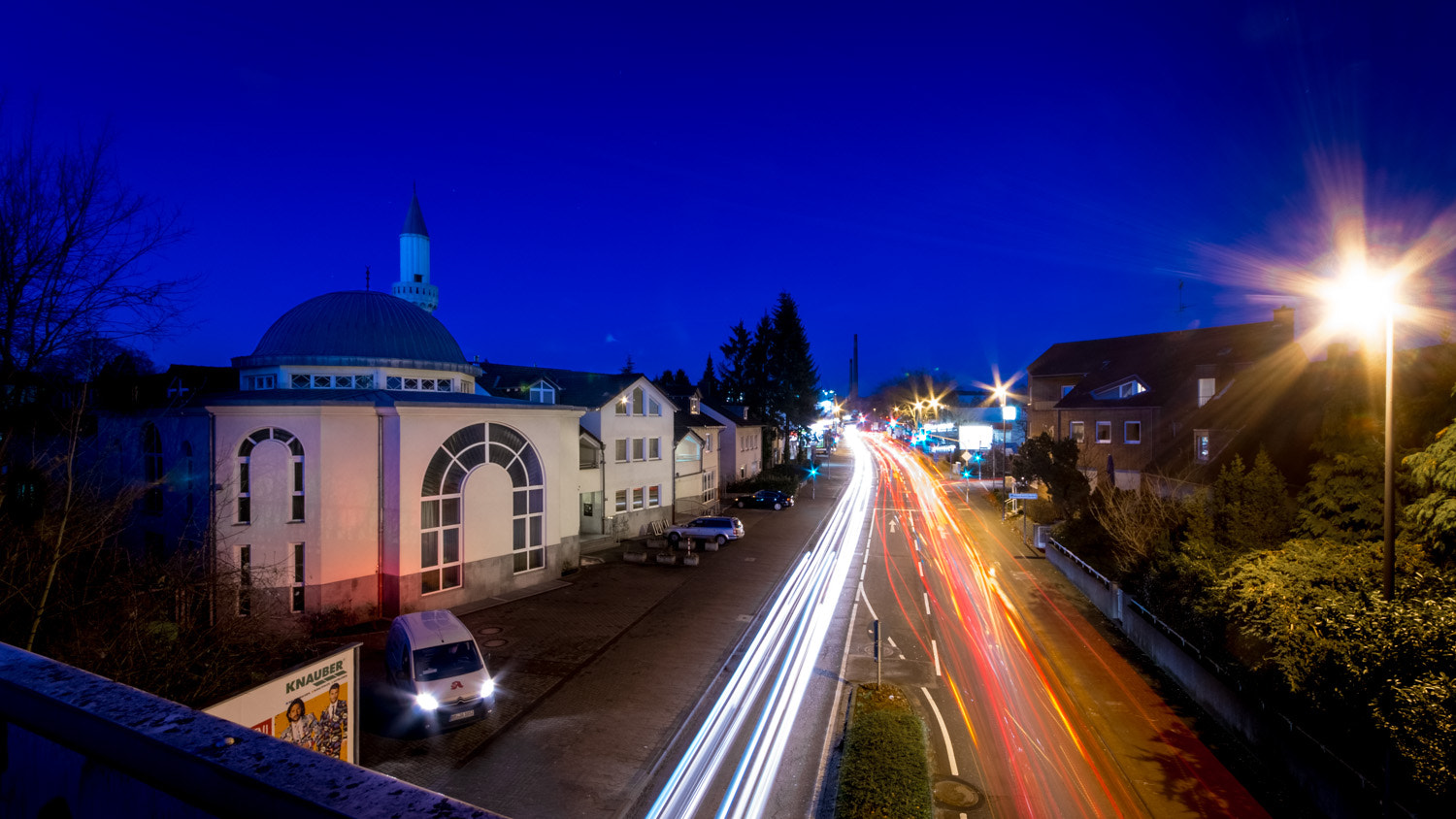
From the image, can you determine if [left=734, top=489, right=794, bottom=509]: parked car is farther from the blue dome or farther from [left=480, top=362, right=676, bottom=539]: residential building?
the blue dome

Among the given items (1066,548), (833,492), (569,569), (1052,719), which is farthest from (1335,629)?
(833,492)

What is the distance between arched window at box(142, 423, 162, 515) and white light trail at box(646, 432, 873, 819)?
19804 mm

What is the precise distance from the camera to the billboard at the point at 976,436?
72562 mm

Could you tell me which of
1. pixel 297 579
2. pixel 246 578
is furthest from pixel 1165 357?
pixel 246 578

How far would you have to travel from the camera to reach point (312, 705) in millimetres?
10336

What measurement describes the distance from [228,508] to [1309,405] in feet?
122

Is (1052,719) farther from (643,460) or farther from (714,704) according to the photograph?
(643,460)

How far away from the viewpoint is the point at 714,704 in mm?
15930

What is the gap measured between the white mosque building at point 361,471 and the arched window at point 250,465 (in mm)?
38

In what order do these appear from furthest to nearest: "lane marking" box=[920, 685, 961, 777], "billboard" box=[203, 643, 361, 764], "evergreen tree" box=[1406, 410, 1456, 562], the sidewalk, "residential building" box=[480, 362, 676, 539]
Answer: "residential building" box=[480, 362, 676, 539], "lane marking" box=[920, 685, 961, 777], the sidewalk, "evergreen tree" box=[1406, 410, 1456, 562], "billboard" box=[203, 643, 361, 764]

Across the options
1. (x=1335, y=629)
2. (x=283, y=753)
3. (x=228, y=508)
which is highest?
(x=283, y=753)

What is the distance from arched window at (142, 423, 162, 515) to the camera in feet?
71.2

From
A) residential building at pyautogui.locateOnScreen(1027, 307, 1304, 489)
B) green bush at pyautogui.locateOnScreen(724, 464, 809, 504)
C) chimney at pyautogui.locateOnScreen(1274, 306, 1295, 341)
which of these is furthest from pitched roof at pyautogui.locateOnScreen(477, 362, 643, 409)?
→ chimney at pyautogui.locateOnScreen(1274, 306, 1295, 341)

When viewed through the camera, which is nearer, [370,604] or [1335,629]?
[1335,629]
